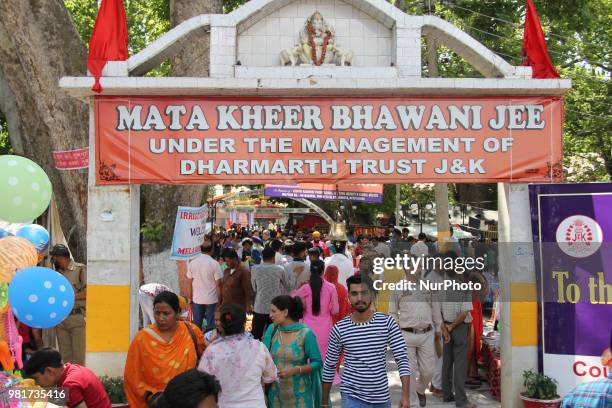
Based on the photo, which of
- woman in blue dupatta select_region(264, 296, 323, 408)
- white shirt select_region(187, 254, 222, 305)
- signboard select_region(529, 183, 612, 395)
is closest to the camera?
woman in blue dupatta select_region(264, 296, 323, 408)

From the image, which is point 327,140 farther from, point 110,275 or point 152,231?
point 152,231

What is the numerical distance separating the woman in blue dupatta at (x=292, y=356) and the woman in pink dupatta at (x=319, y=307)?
8.05 ft

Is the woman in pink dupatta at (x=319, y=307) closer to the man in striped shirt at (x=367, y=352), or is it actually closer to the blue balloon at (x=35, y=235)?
the man in striped shirt at (x=367, y=352)

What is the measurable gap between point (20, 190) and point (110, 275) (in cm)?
160

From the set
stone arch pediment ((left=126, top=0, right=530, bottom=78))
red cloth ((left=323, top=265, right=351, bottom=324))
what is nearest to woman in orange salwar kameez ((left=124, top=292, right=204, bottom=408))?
stone arch pediment ((left=126, top=0, right=530, bottom=78))

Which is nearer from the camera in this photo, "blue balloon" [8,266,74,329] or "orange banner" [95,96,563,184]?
"blue balloon" [8,266,74,329]

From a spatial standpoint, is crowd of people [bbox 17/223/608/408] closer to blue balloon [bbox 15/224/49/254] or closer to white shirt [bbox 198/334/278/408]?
white shirt [bbox 198/334/278/408]

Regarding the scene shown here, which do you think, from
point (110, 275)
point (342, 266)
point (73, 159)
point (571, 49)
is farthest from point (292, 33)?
point (571, 49)

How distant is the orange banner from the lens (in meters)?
7.25

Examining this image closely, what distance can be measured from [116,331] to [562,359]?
4.50m

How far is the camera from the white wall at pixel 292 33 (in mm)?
7438

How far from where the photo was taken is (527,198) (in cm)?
744

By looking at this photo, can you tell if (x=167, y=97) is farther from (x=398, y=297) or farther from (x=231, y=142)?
(x=398, y=297)

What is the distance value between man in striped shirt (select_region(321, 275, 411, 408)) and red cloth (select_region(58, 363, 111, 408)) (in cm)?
182
